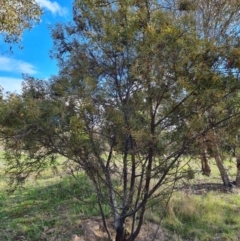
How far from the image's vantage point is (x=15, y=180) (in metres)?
4.21

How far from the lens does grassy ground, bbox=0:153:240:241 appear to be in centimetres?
488

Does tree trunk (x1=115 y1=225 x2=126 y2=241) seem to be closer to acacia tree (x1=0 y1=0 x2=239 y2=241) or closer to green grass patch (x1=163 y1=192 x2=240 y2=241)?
acacia tree (x1=0 y1=0 x2=239 y2=241)

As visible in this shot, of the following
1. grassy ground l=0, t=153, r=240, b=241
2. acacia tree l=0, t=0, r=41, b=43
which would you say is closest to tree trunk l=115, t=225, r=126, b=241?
grassy ground l=0, t=153, r=240, b=241

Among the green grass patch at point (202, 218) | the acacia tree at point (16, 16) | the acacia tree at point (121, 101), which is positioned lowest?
the green grass patch at point (202, 218)

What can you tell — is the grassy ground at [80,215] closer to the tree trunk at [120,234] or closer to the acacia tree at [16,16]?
the tree trunk at [120,234]

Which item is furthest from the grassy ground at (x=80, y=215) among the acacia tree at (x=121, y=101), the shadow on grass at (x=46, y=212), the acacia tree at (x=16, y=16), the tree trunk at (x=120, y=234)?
the acacia tree at (x=16, y=16)

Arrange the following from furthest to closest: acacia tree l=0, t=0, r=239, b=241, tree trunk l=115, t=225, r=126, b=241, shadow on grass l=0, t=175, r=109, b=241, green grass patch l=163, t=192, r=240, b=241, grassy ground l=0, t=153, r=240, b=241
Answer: green grass patch l=163, t=192, r=240, b=241
grassy ground l=0, t=153, r=240, b=241
shadow on grass l=0, t=175, r=109, b=241
tree trunk l=115, t=225, r=126, b=241
acacia tree l=0, t=0, r=239, b=241

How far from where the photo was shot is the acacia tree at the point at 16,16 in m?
5.60

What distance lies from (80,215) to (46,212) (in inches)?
25.3

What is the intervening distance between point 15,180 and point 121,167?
55.8 inches

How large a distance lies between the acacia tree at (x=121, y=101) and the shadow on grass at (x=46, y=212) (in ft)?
3.20

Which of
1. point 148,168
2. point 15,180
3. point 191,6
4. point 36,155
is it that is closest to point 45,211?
point 15,180

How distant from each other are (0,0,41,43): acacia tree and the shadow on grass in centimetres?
293

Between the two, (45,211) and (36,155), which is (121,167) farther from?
(45,211)
